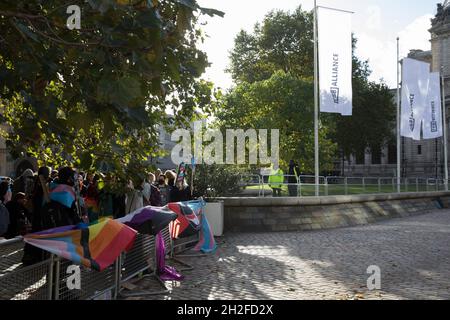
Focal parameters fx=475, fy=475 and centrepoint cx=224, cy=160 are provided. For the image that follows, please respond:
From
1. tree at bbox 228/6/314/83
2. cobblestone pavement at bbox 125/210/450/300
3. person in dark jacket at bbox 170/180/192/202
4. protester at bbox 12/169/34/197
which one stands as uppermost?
tree at bbox 228/6/314/83

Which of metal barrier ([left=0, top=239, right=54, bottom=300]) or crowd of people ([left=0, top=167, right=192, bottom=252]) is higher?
crowd of people ([left=0, top=167, right=192, bottom=252])

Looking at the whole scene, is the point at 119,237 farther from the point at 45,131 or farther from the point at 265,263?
the point at 265,263

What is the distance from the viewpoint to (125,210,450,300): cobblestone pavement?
732 centimetres

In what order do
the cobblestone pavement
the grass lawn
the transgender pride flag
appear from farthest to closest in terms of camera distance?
1. the grass lawn
2. the transgender pride flag
3. the cobblestone pavement

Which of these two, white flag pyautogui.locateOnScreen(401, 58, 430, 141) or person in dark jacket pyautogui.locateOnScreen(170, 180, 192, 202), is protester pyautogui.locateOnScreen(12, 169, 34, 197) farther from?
white flag pyautogui.locateOnScreen(401, 58, 430, 141)

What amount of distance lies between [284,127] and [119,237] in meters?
29.9

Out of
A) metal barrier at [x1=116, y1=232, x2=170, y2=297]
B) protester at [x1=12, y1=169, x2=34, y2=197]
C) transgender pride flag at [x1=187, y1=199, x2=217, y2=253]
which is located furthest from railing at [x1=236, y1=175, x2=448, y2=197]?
metal barrier at [x1=116, y1=232, x2=170, y2=297]

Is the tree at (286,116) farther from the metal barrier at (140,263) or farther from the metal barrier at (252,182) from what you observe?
the metal barrier at (140,263)

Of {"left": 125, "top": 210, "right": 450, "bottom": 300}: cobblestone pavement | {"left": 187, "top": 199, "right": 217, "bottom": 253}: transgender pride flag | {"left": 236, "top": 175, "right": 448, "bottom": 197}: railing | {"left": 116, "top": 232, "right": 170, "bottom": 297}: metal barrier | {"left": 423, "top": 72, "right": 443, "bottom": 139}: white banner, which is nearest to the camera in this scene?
{"left": 116, "top": 232, "right": 170, "bottom": 297}: metal barrier

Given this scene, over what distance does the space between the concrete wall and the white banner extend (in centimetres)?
782

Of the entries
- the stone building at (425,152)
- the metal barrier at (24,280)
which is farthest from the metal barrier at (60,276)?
the stone building at (425,152)

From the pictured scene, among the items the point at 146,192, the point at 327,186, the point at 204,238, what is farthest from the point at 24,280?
the point at 327,186

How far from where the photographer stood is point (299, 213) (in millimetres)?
16625

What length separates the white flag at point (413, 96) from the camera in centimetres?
2459
